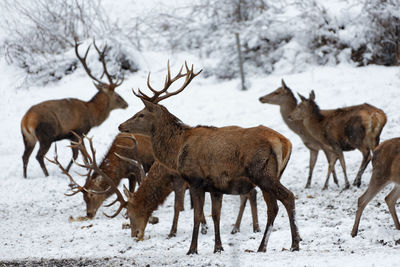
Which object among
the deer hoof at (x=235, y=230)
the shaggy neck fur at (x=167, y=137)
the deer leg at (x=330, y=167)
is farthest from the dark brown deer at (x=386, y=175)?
the deer leg at (x=330, y=167)

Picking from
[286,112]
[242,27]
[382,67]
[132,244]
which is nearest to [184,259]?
[132,244]

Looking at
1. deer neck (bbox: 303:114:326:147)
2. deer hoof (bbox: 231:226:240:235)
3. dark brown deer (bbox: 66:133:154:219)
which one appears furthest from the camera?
deer neck (bbox: 303:114:326:147)

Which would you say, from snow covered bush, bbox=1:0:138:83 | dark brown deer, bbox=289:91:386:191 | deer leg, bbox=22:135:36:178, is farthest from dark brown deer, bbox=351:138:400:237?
snow covered bush, bbox=1:0:138:83

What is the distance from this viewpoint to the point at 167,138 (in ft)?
21.9

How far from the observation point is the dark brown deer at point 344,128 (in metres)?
9.63

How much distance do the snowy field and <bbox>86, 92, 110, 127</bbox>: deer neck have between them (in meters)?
0.84

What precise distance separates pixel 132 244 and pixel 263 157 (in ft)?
8.36

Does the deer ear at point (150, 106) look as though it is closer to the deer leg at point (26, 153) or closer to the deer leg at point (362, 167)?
the deer leg at point (362, 167)

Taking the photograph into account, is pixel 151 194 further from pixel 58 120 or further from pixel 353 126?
pixel 58 120

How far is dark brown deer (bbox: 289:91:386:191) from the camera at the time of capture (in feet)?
31.6

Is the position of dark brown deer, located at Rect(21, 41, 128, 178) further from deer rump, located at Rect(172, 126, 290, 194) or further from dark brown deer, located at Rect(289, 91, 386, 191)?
deer rump, located at Rect(172, 126, 290, 194)

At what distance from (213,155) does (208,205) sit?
374 centimetres

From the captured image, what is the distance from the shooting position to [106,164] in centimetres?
934

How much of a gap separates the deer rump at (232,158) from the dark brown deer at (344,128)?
13.6 feet
